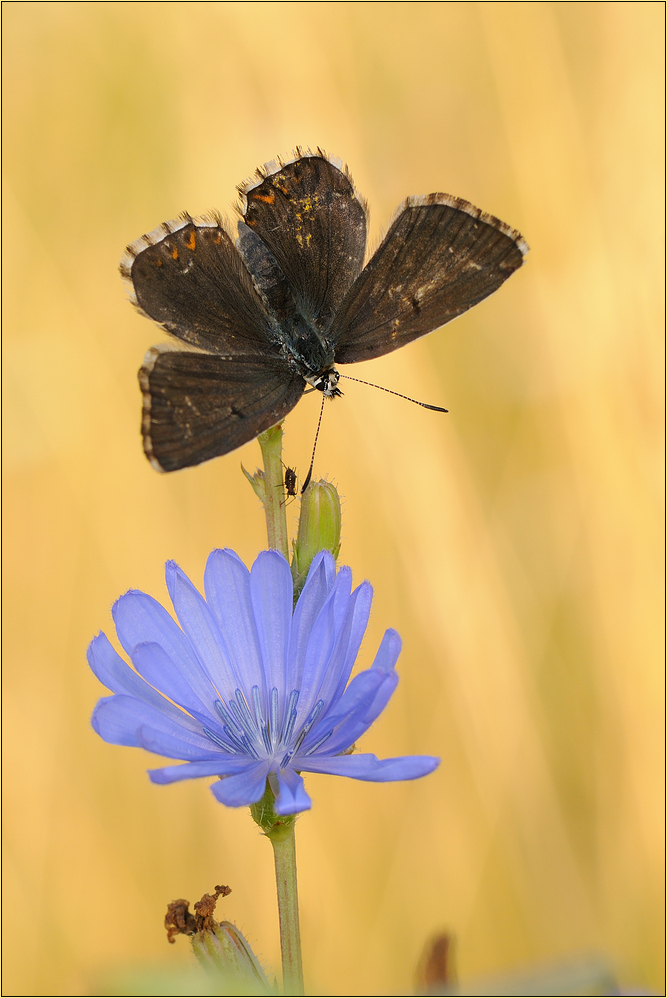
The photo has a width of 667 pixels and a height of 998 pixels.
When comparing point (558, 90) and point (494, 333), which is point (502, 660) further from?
point (558, 90)

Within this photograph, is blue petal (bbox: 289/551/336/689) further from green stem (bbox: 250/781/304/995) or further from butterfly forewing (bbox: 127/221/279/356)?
butterfly forewing (bbox: 127/221/279/356)

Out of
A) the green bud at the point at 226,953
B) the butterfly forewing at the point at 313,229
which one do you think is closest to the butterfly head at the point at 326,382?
the butterfly forewing at the point at 313,229

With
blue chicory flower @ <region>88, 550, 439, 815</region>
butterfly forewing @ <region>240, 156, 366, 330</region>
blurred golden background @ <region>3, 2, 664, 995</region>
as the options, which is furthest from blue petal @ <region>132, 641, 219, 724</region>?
blurred golden background @ <region>3, 2, 664, 995</region>

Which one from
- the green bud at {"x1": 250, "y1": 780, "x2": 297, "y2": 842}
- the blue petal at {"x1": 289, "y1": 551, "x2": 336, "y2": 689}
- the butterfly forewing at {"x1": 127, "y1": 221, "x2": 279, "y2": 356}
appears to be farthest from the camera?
the butterfly forewing at {"x1": 127, "y1": 221, "x2": 279, "y2": 356}

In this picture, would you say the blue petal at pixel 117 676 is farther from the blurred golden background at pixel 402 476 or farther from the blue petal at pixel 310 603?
the blurred golden background at pixel 402 476

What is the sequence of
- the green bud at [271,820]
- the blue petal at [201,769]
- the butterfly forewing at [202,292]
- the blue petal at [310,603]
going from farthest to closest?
the butterfly forewing at [202,292], the blue petal at [310,603], the green bud at [271,820], the blue petal at [201,769]

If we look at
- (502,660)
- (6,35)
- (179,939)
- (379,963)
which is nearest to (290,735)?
(179,939)

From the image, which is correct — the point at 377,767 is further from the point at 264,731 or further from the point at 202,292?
the point at 202,292
